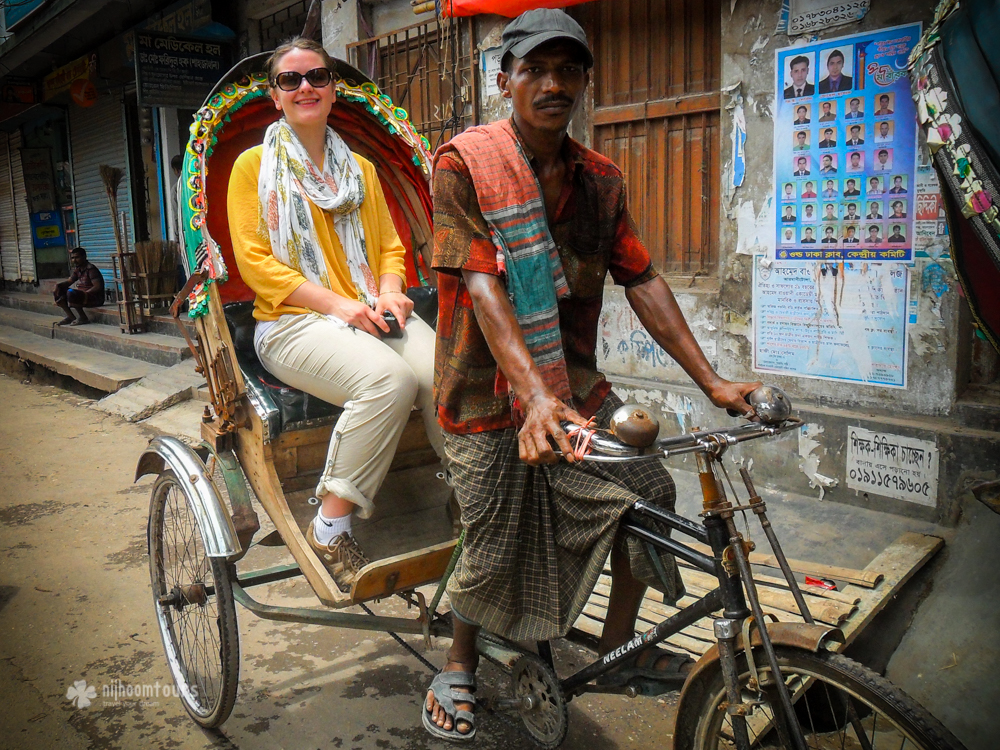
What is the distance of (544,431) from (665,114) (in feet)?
11.5

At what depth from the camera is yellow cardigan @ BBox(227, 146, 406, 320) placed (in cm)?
278

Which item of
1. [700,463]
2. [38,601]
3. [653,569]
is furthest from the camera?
[38,601]

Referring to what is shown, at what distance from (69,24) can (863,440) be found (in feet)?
41.2

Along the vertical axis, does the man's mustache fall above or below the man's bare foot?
above

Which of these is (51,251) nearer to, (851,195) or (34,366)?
(34,366)

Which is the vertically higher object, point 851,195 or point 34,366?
point 851,195

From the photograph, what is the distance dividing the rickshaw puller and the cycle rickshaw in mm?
156

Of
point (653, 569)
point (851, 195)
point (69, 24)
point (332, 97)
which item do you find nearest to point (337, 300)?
point (332, 97)

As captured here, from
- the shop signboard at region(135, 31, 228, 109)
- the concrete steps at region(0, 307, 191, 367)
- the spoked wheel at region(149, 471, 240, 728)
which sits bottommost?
the spoked wheel at region(149, 471, 240, 728)

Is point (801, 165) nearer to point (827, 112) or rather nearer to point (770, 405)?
point (827, 112)

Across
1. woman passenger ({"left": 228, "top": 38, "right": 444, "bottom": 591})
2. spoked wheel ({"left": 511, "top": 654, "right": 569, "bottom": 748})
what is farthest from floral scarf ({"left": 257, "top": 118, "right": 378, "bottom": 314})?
spoked wheel ({"left": 511, "top": 654, "right": 569, "bottom": 748})

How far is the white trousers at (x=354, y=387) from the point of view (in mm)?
2594

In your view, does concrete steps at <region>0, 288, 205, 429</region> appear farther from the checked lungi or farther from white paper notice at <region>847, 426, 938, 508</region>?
the checked lungi

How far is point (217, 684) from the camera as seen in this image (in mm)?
3055
